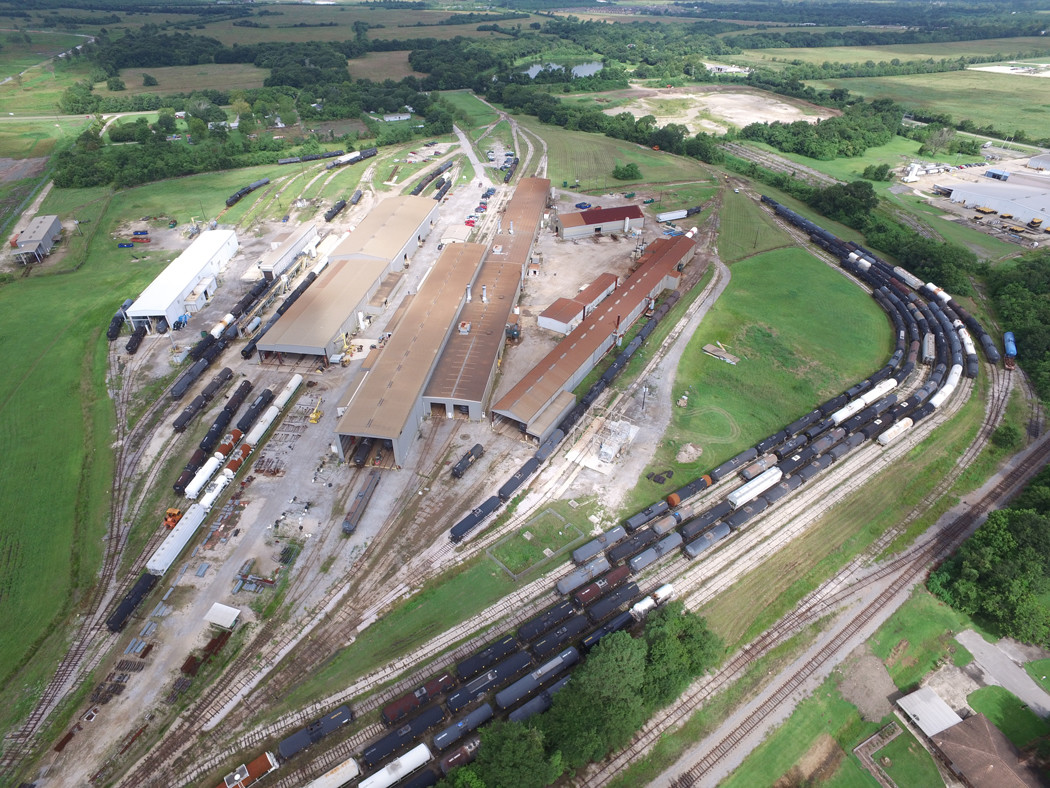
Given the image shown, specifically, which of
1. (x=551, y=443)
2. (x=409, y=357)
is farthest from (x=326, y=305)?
(x=551, y=443)

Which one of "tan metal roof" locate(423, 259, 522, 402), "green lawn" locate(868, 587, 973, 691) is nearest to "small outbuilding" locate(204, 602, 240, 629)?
"tan metal roof" locate(423, 259, 522, 402)

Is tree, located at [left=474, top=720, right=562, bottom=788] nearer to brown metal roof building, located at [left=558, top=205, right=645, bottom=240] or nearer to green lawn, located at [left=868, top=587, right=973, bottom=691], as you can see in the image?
green lawn, located at [left=868, top=587, right=973, bottom=691]

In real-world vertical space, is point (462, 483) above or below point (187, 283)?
below

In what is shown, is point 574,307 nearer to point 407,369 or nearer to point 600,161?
point 407,369

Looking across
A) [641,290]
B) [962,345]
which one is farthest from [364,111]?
[962,345]

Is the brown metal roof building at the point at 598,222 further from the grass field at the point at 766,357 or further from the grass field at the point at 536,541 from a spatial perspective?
the grass field at the point at 536,541
